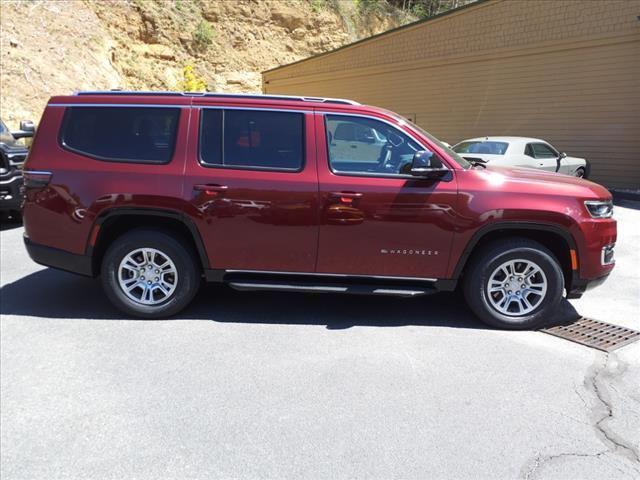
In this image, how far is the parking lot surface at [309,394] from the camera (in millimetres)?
2664

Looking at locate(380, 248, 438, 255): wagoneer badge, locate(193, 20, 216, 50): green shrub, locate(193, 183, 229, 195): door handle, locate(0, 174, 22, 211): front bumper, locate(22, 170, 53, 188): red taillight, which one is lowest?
locate(0, 174, 22, 211): front bumper

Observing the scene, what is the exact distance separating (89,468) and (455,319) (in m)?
3.32

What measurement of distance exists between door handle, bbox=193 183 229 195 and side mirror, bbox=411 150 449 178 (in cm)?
165

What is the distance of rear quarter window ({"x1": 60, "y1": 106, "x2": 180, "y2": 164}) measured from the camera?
14.5 ft

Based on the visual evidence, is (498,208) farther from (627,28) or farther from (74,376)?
(627,28)

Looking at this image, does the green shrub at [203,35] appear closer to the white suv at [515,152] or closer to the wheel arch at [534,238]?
the white suv at [515,152]

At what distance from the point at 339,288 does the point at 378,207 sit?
0.80 meters

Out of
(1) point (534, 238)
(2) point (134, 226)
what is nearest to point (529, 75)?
(1) point (534, 238)

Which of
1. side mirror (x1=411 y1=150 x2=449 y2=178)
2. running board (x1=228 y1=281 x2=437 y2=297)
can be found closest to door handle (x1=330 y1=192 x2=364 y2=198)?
side mirror (x1=411 y1=150 x2=449 y2=178)

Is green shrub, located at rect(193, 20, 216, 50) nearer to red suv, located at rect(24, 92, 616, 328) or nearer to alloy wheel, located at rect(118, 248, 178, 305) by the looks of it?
red suv, located at rect(24, 92, 616, 328)

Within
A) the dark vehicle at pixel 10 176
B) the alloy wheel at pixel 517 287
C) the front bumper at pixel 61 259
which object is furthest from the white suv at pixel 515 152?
the dark vehicle at pixel 10 176

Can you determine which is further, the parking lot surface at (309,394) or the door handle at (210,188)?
the door handle at (210,188)

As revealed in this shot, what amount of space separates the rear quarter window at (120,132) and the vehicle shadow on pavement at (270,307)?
156 centimetres

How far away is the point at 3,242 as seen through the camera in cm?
745
